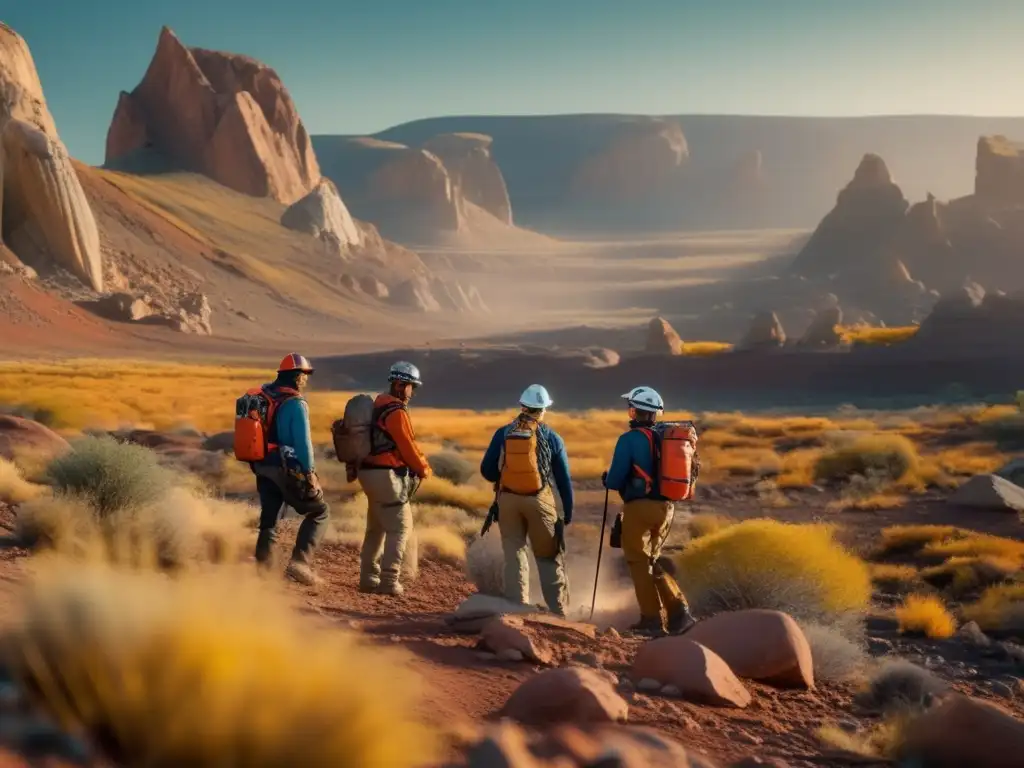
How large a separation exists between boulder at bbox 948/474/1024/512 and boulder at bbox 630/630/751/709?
42.7 ft

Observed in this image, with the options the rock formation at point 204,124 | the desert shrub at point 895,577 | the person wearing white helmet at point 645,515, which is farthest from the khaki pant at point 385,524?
the rock formation at point 204,124

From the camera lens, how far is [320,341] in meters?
82.2

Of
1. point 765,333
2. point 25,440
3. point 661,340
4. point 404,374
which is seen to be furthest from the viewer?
point 661,340

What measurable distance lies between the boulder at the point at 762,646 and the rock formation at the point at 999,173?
94.4 meters

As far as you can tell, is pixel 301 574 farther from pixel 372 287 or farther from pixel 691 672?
pixel 372 287

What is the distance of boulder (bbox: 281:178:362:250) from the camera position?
345 feet

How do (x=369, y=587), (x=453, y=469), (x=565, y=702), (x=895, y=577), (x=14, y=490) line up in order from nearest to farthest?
1. (x=565, y=702)
2. (x=369, y=587)
3. (x=14, y=490)
4. (x=895, y=577)
5. (x=453, y=469)

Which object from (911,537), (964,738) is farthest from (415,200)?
(964,738)

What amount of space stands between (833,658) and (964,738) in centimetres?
238

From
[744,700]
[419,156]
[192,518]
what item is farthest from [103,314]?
[419,156]

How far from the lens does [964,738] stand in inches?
203

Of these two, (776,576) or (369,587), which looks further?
(776,576)

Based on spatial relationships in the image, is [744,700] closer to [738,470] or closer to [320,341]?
[738,470]

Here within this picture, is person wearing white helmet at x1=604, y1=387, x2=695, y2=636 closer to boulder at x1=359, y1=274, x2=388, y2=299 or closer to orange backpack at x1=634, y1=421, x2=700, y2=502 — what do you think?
orange backpack at x1=634, y1=421, x2=700, y2=502
